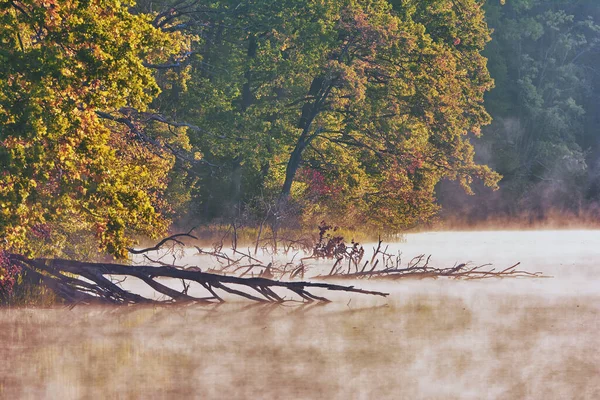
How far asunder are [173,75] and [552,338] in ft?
59.5

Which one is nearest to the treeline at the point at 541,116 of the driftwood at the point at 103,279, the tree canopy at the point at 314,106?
the tree canopy at the point at 314,106

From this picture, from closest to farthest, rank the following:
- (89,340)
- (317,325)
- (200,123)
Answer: (89,340)
(317,325)
(200,123)

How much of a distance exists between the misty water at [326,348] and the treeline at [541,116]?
41307mm

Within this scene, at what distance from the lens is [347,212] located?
1617 inches

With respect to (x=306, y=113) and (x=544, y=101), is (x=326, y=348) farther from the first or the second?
(x=544, y=101)

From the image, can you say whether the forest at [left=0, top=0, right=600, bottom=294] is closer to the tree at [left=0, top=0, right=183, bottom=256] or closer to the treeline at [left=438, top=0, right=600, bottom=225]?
the tree at [left=0, top=0, right=183, bottom=256]

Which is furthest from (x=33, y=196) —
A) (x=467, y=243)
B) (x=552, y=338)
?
(x=467, y=243)

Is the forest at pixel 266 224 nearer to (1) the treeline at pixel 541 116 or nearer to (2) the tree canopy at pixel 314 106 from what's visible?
(2) the tree canopy at pixel 314 106

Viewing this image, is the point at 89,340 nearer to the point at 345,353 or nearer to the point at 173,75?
the point at 345,353

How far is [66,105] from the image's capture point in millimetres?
16234

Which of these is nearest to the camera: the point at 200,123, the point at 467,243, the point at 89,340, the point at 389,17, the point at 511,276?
the point at 89,340

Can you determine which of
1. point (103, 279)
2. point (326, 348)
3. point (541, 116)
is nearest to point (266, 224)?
point (103, 279)

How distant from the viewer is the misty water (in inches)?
535

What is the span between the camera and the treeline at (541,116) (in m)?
67.4
